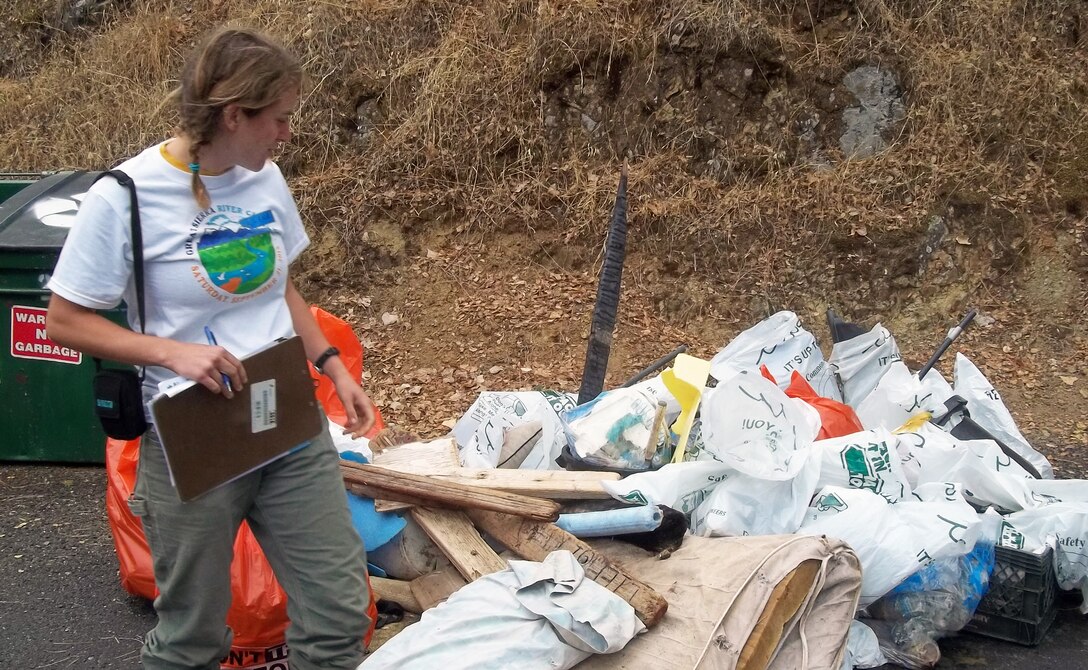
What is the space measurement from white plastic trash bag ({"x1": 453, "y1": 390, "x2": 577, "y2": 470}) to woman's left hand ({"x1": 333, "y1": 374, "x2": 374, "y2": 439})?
4.37ft

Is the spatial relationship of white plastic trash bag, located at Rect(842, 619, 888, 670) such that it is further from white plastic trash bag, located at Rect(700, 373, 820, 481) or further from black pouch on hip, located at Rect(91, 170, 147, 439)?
black pouch on hip, located at Rect(91, 170, 147, 439)

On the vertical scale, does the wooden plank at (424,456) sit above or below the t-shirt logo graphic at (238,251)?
below

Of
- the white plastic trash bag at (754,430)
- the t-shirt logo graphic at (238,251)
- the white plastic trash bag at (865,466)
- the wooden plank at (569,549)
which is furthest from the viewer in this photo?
the white plastic trash bag at (865,466)

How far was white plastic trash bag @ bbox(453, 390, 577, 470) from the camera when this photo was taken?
11.9 feet

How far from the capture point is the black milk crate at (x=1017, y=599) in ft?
9.64

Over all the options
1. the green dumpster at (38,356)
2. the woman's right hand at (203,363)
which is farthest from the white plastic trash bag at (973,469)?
the green dumpster at (38,356)

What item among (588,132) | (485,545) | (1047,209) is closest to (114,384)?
(485,545)

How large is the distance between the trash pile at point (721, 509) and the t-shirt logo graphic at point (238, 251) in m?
A: 1.01

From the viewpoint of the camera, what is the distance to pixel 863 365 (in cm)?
412

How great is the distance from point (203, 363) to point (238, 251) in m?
0.28

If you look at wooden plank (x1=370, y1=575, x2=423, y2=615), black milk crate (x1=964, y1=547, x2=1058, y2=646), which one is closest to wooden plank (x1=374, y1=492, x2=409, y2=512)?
wooden plank (x1=370, y1=575, x2=423, y2=615)

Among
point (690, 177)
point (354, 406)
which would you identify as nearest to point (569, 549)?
point (354, 406)

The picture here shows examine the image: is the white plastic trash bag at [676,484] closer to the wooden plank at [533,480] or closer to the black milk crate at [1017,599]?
the wooden plank at [533,480]

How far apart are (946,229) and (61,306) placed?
17.0ft
